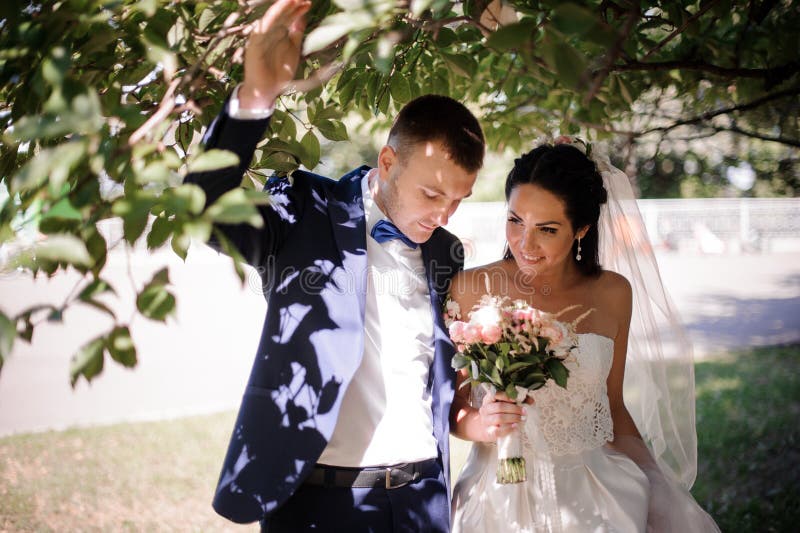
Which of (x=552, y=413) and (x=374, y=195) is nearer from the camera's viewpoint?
A: (x=374, y=195)

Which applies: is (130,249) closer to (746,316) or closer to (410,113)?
(410,113)

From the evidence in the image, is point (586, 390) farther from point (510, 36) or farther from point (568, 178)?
point (510, 36)

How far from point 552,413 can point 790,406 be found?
6.27 m

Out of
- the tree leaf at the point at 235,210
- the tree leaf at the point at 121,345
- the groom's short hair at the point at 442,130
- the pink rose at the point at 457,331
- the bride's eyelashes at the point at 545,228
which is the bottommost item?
the pink rose at the point at 457,331

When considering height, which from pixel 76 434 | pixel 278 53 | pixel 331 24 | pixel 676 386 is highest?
pixel 331 24

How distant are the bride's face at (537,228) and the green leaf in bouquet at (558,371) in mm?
582

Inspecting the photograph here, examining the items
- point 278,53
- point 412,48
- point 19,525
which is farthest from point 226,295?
point 278,53

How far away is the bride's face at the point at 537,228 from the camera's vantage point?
2951 millimetres

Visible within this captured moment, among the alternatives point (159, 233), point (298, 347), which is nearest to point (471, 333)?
point (298, 347)

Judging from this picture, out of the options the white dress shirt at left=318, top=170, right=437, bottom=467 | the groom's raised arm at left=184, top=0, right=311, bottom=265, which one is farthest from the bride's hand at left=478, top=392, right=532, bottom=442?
the groom's raised arm at left=184, top=0, right=311, bottom=265

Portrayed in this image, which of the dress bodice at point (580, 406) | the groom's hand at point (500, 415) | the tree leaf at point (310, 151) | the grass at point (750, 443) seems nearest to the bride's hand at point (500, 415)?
the groom's hand at point (500, 415)

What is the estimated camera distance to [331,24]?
129 centimetres

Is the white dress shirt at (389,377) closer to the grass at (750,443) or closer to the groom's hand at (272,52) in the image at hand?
the groom's hand at (272,52)

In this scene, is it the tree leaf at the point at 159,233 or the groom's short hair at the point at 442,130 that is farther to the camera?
the groom's short hair at the point at 442,130
